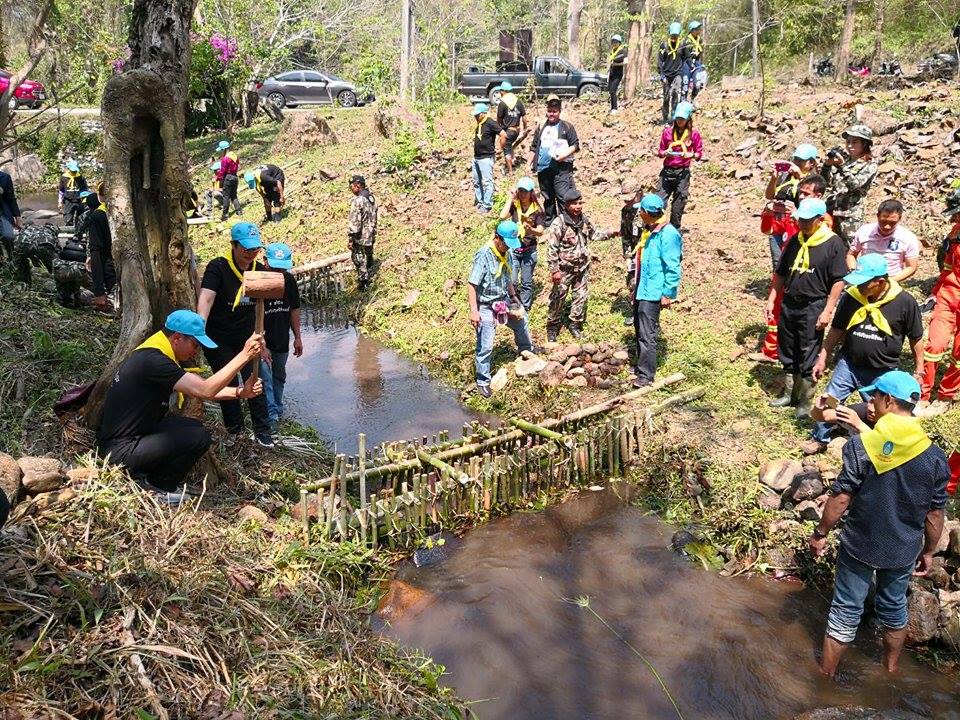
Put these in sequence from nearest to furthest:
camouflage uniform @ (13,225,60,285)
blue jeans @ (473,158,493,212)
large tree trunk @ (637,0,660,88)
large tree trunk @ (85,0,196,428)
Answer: large tree trunk @ (85,0,196,428), camouflage uniform @ (13,225,60,285), blue jeans @ (473,158,493,212), large tree trunk @ (637,0,660,88)

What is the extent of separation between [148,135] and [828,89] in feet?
45.2

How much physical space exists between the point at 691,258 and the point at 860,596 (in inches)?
254

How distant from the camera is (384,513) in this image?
4992mm

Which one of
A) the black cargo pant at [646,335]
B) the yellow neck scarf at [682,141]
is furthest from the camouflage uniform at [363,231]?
the black cargo pant at [646,335]

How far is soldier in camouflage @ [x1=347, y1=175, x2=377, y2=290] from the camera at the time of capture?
35.3 feet

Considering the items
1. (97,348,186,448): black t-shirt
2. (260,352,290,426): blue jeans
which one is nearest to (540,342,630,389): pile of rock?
(260,352,290,426): blue jeans

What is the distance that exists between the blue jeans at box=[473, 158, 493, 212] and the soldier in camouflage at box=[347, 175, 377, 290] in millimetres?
1994

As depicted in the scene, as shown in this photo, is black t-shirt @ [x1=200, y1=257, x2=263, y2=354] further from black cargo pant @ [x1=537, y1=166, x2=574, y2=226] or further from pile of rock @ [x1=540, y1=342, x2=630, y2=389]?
black cargo pant @ [x1=537, y1=166, x2=574, y2=226]

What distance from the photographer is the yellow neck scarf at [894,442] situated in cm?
351

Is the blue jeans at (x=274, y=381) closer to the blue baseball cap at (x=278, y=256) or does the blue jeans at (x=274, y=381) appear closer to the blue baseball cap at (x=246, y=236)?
the blue baseball cap at (x=278, y=256)

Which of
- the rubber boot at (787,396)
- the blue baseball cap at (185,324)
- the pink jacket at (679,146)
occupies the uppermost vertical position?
the pink jacket at (679,146)

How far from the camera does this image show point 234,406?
5848 mm

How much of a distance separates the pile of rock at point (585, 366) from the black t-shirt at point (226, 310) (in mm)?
3115

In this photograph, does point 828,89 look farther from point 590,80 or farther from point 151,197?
point 151,197
